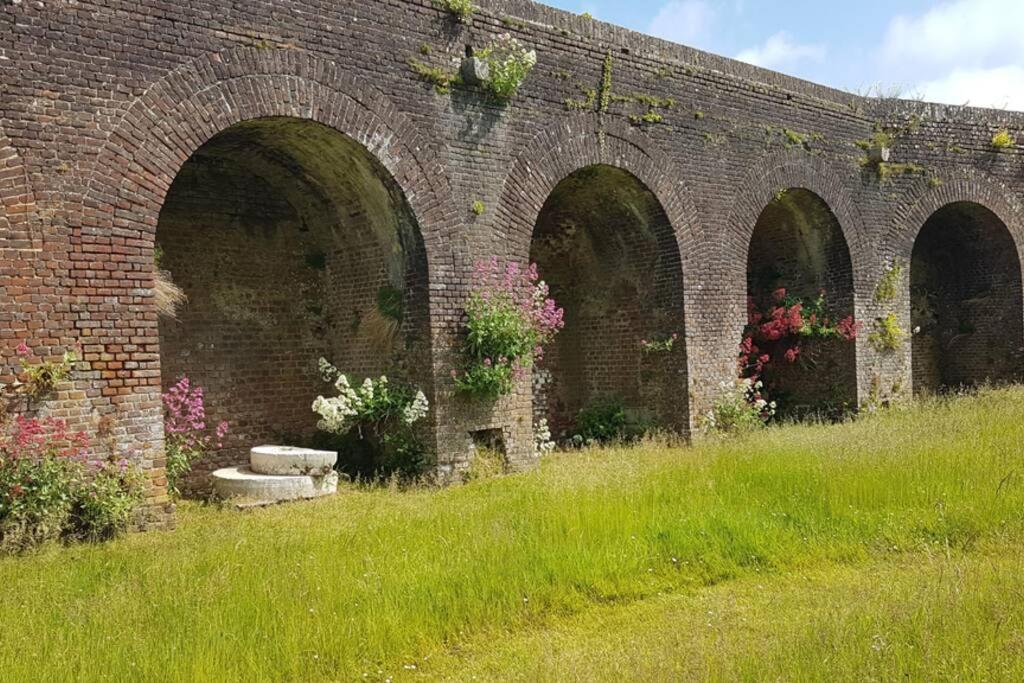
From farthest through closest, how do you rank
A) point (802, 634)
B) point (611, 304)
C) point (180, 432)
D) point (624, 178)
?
point (611, 304)
point (624, 178)
point (180, 432)
point (802, 634)

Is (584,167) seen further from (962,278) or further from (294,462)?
(962,278)

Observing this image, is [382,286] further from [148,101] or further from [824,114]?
[824,114]

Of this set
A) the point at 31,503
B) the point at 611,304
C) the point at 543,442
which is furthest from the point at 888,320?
the point at 31,503

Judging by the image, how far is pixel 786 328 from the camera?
1362cm

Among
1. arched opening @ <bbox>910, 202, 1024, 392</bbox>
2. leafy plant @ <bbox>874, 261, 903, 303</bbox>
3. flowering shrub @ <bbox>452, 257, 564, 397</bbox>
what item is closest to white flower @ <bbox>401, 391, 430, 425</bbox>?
flowering shrub @ <bbox>452, 257, 564, 397</bbox>

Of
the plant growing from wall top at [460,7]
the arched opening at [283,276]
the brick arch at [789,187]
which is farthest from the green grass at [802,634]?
the brick arch at [789,187]

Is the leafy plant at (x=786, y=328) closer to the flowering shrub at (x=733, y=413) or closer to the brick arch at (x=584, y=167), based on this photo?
the flowering shrub at (x=733, y=413)

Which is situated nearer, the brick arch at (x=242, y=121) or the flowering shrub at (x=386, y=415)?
the brick arch at (x=242, y=121)

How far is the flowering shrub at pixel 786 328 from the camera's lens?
13547 millimetres

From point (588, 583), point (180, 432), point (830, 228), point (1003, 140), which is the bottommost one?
point (588, 583)

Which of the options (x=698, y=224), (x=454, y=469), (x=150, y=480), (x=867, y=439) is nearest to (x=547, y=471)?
(x=454, y=469)

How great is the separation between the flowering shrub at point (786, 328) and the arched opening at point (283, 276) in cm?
641

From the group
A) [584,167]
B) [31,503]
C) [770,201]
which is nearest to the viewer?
[31,503]

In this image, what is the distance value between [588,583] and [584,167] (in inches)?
256
